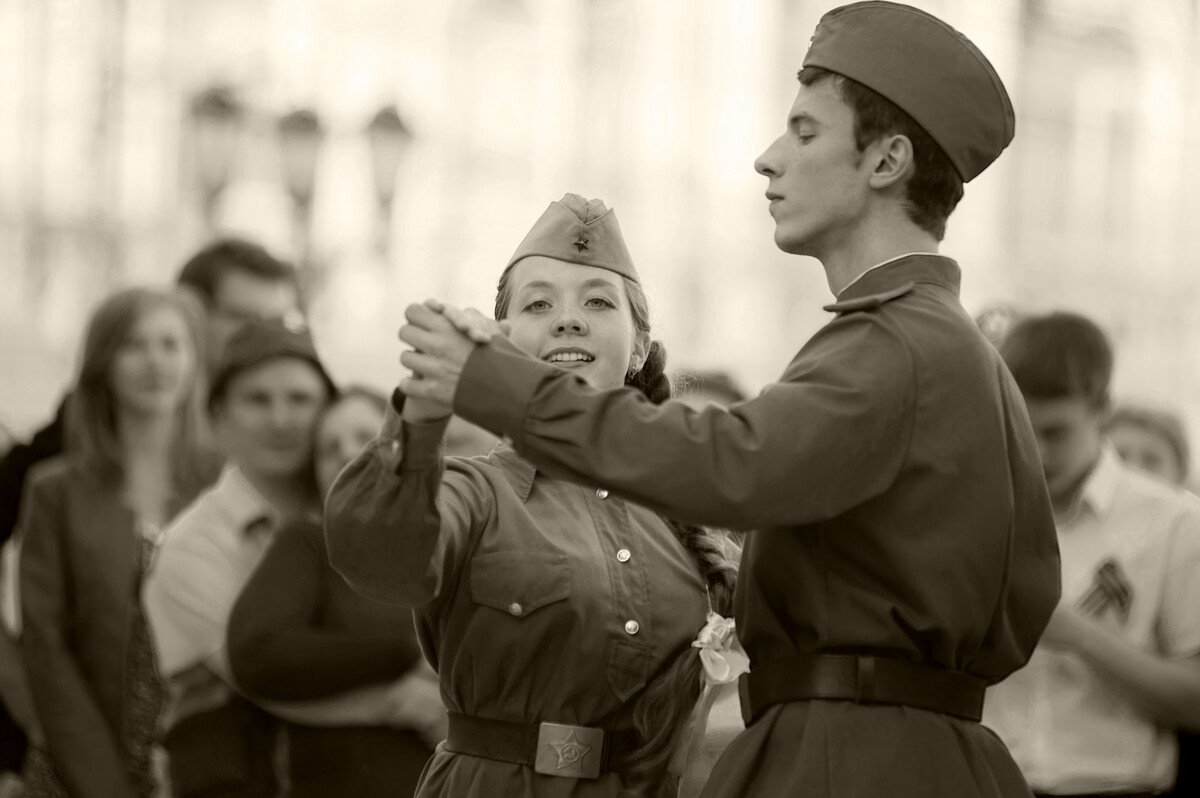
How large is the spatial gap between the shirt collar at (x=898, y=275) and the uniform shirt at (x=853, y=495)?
11 millimetres

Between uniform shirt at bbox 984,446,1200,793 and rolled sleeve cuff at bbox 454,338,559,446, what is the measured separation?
2.33m

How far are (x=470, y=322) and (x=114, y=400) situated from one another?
3.48m

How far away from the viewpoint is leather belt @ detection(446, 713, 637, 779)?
3240mm

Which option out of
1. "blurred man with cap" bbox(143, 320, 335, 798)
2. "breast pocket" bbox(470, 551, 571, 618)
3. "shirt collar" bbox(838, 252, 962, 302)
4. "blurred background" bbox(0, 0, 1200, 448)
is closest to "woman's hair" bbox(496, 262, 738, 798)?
"breast pocket" bbox(470, 551, 571, 618)

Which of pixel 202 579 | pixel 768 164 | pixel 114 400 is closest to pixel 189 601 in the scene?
pixel 202 579

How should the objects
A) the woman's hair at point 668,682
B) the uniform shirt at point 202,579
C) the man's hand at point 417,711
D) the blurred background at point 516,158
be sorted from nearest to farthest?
the woman's hair at point 668,682, the man's hand at point 417,711, the uniform shirt at point 202,579, the blurred background at point 516,158

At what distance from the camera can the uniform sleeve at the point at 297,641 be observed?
4.90 meters

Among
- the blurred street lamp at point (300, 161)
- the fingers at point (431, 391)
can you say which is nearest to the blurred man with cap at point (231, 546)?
the fingers at point (431, 391)

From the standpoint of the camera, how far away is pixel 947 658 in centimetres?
277

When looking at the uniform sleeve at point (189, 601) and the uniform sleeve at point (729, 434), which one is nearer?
the uniform sleeve at point (729, 434)

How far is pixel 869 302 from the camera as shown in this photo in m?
2.81

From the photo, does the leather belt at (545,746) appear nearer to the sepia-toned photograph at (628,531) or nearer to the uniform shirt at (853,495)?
the sepia-toned photograph at (628,531)

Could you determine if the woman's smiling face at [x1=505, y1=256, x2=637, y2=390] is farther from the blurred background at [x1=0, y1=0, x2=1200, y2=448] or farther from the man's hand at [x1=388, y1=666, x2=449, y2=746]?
the blurred background at [x1=0, y1=0, x2=1200, y2=448]

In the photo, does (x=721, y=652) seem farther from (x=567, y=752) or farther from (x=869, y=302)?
(x=869, y=302)
